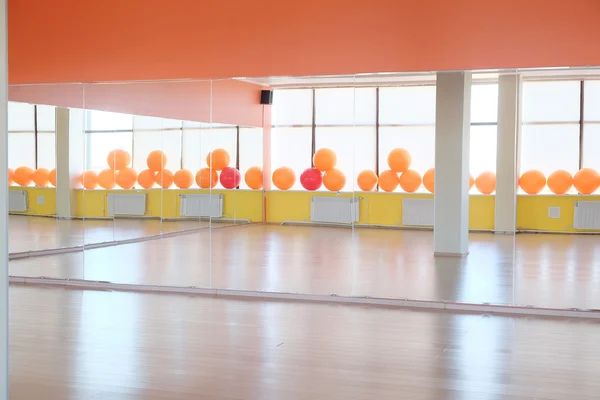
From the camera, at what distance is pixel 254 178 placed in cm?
1063

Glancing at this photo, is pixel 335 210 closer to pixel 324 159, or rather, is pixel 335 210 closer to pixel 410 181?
pixel 324 159

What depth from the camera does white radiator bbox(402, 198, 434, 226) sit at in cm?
1000

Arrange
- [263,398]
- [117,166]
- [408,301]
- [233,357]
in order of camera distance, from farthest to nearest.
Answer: [117,166] → [408,301] → [233,357] → [263,398]

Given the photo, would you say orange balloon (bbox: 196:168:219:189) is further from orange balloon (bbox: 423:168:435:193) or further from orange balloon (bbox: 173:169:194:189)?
orange balloon (bbox: 423:168:435:193)

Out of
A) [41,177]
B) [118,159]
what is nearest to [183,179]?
[118,159]

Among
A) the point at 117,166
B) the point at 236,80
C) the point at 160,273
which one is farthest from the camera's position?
the point at 117,166

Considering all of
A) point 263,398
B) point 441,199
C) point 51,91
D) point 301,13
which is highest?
point 301,13

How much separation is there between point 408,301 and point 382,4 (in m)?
3.25

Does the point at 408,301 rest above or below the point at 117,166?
below

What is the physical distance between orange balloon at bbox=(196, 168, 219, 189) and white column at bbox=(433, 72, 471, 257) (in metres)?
2.83

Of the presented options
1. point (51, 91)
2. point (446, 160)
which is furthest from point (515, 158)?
point (51, 91)

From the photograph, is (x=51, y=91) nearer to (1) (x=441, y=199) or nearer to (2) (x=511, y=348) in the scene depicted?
(1) (x=441, y=199)

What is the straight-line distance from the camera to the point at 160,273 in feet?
34.0

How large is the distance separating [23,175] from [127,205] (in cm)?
160
